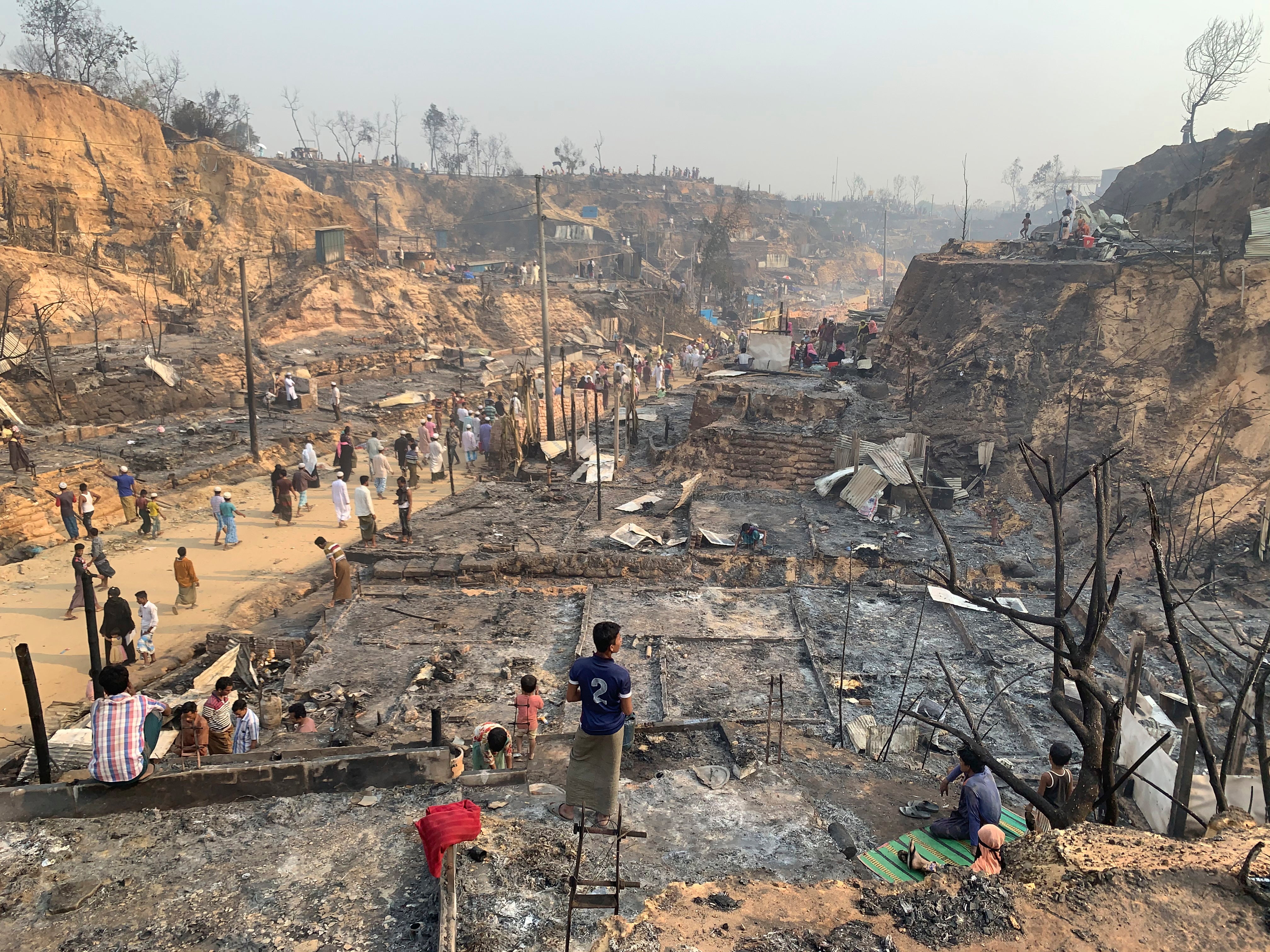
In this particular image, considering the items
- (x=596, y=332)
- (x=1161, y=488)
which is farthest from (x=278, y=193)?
(x=1161, y=488)

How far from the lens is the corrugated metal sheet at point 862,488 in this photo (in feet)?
45.8

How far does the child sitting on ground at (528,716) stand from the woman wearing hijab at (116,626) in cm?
542

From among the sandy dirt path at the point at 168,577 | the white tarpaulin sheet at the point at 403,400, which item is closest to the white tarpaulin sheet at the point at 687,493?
the sandy dirt path at the point at 168,577

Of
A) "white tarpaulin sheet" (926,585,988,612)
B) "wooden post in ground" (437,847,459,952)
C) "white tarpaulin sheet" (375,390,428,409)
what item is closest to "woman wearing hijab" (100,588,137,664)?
"wooden post in ground" (437,847,459,952)

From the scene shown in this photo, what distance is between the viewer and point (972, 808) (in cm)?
511

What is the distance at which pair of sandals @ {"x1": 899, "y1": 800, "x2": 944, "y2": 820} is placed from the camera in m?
5.84

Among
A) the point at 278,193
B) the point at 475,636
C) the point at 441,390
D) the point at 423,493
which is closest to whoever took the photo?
the point at 475,636

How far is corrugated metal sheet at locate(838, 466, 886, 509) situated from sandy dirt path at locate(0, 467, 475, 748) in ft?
24.8

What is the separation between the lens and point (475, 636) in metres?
9.92

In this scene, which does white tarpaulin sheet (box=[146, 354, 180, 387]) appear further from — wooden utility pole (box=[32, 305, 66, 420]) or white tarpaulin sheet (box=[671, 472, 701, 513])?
white tarpaulin sheet (box=[671, 472, 701, 513])

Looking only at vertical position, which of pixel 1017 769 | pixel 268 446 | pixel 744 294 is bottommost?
pixel 1017 769

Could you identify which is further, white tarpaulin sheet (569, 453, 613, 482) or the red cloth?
white tarpaulin sheet (569, 453, 613, 482)

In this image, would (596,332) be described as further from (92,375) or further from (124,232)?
(92,375)

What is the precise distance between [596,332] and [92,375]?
71.1ft
